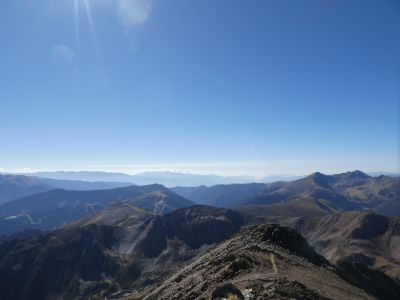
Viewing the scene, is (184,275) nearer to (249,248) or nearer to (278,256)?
(249,248)

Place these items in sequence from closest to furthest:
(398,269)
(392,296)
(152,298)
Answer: (152,298) < (392,296) < (398,269)

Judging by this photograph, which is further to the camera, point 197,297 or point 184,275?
point 184,275

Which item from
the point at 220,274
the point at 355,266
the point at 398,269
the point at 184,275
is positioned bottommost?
the point at 398,269

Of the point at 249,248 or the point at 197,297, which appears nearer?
the point at 197,297

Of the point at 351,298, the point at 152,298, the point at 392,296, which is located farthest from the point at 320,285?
the point at 392,296

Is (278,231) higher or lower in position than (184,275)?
higher

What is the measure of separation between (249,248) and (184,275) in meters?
12.0

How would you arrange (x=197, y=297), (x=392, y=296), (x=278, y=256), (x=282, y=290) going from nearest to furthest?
(x=282, y=290)
(x=197, y=297)
(x=278, y=256)
(x=392, y=296)

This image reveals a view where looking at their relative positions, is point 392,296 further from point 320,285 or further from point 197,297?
point 197,297

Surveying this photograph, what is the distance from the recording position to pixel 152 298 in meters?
57.6

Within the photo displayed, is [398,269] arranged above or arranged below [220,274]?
below

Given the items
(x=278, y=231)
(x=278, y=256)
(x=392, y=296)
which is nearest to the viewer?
(x=278, y=256)

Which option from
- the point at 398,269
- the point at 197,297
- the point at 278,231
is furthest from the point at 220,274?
the point at 398,269

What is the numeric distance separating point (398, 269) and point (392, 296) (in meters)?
90.2
